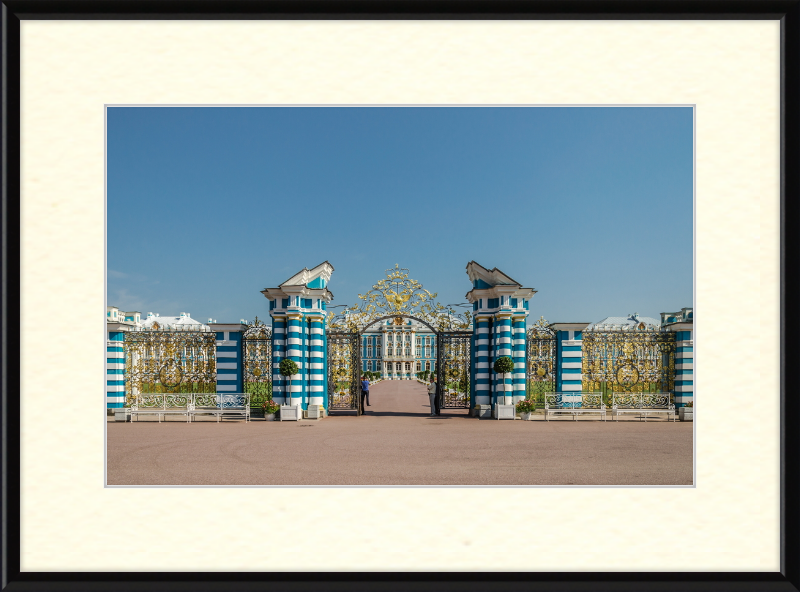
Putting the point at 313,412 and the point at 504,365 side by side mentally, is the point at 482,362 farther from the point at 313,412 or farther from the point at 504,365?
the point at 313,412

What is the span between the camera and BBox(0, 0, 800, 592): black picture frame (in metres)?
4.21

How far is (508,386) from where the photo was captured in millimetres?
16281

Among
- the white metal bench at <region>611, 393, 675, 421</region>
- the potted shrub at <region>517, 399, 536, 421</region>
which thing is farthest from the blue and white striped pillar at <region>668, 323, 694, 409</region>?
the potted shrub at <region>517, 399, 536, 421</region>

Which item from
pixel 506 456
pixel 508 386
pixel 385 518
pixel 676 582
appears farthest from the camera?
pixel 508 386

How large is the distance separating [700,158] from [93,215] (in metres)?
5.89

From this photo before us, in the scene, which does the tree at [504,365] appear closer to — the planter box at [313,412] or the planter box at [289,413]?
the planter box at [313,412]

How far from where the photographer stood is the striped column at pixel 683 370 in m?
16.8

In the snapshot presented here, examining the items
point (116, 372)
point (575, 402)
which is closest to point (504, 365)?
point (575, 402)

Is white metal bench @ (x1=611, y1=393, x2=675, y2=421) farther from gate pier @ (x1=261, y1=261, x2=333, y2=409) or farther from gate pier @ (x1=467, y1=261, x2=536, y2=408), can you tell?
gate pier @ (x1=261, y1=261, x2=333, y2=409)
